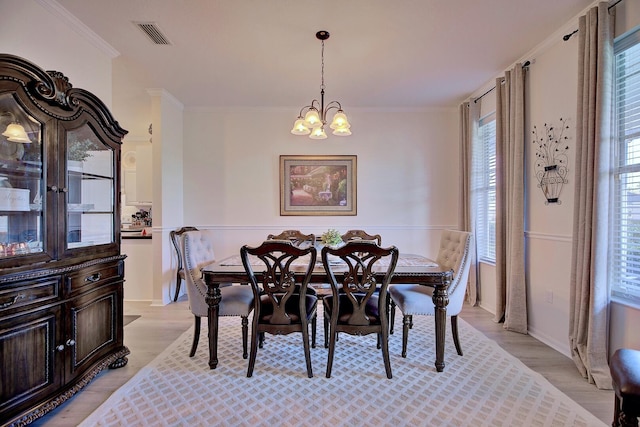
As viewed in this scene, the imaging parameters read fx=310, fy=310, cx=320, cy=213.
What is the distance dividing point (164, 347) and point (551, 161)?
157 inches

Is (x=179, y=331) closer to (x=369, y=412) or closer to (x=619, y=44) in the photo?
(x=369, y=412)

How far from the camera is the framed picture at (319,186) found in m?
4.76

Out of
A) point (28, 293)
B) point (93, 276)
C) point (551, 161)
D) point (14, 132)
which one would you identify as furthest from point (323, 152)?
point (28, 293)

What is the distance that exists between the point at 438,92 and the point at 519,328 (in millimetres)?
3028

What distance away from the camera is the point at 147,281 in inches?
171

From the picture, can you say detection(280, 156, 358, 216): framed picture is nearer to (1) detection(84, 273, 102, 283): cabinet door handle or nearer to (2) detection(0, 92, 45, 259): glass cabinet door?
(1) detection(84, 273, 102, 283): cabinet door handle

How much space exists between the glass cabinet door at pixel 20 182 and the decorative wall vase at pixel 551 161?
395cm

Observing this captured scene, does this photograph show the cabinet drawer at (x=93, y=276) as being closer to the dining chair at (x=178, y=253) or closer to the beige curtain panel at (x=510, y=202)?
the dining chair at (x=178, y=253)

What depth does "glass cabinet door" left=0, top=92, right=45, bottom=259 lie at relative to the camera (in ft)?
5.67

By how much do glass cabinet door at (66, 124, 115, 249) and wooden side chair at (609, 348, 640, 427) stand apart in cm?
308

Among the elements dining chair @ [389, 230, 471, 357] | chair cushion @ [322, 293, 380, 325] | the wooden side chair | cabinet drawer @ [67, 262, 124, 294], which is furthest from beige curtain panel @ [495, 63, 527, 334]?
cabinet drawer @ [67, 262, 124, 294]

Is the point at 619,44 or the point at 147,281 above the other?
the point at 619,44

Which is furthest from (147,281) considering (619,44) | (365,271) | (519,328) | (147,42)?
(619,44)

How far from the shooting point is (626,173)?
Result: 2.21m
